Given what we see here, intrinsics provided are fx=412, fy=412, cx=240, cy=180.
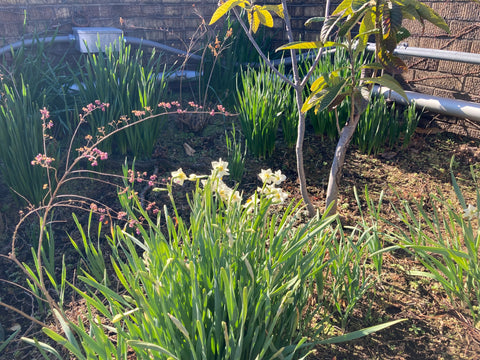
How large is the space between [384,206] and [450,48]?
1.28m

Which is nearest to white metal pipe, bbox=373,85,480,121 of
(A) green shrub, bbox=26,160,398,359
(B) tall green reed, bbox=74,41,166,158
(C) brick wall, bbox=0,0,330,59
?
(C) brick wall, bbox=0,0,330,59

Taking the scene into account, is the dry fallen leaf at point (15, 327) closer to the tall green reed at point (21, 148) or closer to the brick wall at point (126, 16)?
the tall green reed at point (21, 148)

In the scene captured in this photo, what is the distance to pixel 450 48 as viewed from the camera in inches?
108

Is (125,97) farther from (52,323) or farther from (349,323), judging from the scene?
(349,323)

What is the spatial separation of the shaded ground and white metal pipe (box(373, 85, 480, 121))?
0.19 m

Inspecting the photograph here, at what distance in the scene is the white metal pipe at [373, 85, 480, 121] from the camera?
257 cm

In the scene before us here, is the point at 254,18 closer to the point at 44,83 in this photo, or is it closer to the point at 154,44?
the point at 44,83

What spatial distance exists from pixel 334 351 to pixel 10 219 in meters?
1.89

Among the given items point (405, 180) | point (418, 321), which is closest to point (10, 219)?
point (418, 321)

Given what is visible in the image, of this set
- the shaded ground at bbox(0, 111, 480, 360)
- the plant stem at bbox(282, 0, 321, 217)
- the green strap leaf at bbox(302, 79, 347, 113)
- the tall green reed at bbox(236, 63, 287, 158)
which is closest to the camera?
the shaded ground at bbox(0, 111, 480, 360)

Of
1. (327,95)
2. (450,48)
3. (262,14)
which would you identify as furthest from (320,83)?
(450,48)

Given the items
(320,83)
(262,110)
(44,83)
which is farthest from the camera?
(44,83)

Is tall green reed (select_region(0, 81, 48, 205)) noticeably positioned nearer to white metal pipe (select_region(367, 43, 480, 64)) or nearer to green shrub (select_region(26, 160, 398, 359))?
green shrub (select_region(26, 160, 398, 359))

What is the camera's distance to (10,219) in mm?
2326
